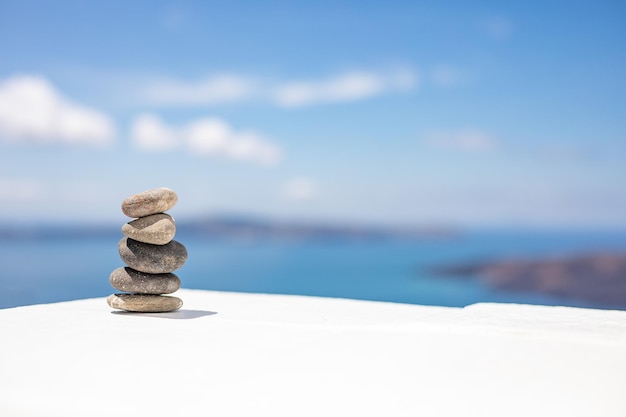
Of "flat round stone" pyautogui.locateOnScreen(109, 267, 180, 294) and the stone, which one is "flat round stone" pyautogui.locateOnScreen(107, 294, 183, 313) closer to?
"flat round stone" pyautogui.locateOnScreen(109, 267, 180, 294)

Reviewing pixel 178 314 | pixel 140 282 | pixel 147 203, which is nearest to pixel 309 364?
pixel 178 314

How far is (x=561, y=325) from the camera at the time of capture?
712 centimetres

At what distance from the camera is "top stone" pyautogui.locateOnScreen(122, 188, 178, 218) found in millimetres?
7816

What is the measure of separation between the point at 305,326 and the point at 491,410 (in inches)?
117

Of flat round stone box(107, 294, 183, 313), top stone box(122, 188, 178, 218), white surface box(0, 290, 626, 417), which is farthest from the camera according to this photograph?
flat round stone box(107, 294, 183, 313)

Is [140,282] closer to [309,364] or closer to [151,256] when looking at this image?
[151,256]

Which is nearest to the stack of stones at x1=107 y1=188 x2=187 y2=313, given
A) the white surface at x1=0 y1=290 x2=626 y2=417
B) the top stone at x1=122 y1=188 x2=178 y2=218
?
the top stone at x1=122 y1=188 x2=178 y2=218

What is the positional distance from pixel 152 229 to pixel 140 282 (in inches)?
23.5

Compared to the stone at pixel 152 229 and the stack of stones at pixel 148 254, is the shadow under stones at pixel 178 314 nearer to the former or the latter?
the stack of stones at pixel 148 254

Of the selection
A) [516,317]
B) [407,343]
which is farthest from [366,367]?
[516,317]

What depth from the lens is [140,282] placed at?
7.82 metres

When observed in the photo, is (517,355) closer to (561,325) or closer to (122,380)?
(561,325)

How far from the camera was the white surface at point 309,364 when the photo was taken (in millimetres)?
4324

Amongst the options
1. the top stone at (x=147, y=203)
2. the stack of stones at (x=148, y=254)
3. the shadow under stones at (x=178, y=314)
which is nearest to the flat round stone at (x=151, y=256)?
the stack of stones at (x=148, y=254)
